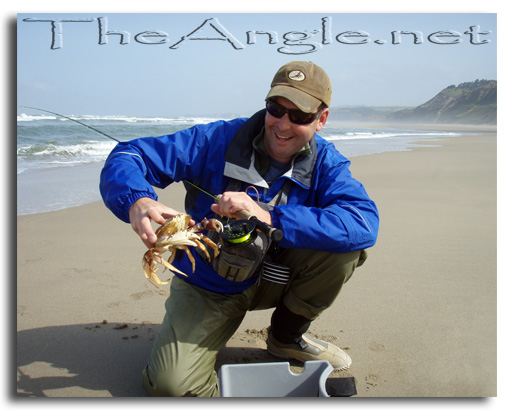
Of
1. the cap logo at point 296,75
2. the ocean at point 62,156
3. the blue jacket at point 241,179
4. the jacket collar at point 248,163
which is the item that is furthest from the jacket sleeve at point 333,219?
the ocean at point 62,156

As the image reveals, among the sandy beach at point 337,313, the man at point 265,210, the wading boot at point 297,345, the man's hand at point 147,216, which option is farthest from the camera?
the wading boot at point 297,345

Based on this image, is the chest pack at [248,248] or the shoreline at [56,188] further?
the shoreline at [56,188]

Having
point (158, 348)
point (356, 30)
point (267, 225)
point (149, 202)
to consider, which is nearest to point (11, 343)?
point (158, 348)

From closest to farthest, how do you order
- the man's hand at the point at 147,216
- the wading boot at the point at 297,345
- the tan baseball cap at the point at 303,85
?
the man's hand at the point at 147,216
the tan baseball cap at the point at 303,85
the wading boot at the point at 297,345

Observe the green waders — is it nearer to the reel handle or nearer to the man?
the man

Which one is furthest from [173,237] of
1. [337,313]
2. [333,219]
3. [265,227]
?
[337,313]

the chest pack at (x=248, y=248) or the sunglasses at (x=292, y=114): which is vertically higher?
the sunglasses at (x=292, y=114)

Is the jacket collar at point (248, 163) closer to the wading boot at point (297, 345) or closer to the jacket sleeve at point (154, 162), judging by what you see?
the jacket sleeve at point (154, 162)

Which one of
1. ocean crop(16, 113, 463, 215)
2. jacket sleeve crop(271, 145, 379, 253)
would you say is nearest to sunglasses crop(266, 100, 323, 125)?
jacket sleeve crop(271, 145, 379, 253)
